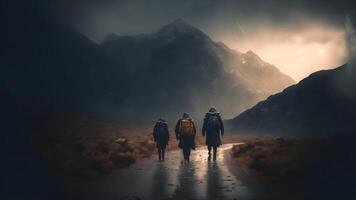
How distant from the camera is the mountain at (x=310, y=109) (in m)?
124

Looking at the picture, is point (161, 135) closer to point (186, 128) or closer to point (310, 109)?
point (186, 128)

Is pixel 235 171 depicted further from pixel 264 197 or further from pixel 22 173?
pixel 22 173

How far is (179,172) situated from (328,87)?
140m

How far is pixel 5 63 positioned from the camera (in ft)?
559

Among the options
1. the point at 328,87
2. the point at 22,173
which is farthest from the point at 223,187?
the point at 328,87

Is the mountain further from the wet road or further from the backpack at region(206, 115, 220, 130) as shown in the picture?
the wet road

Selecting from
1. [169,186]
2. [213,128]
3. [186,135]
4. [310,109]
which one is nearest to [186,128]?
[186,135]

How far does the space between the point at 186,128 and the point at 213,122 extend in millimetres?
1403

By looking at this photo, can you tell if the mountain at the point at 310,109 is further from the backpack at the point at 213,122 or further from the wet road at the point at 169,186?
the wet road at the point at 169,186

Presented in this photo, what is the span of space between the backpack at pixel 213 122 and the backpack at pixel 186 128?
35.7 inches

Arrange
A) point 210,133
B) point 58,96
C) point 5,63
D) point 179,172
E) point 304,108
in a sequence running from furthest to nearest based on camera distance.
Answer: point 58,96 < point 5,63 < point 304,108 < point 210,133 < point 179,172

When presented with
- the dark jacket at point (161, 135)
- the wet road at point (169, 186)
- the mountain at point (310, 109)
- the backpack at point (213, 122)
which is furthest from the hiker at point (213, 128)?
the mountain at point (310, 109)

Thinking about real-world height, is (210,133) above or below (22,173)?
above

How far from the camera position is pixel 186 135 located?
1822 centimetres
